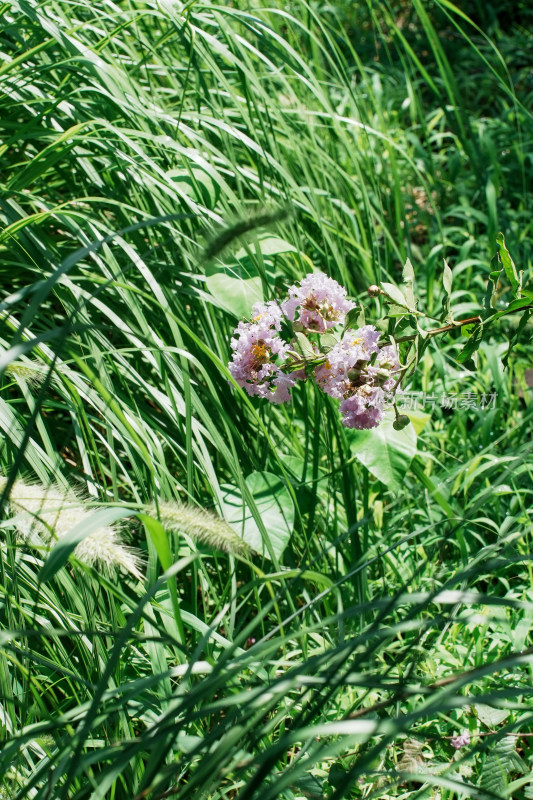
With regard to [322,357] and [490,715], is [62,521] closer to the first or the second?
[322,357]

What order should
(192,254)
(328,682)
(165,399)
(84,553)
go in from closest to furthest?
1. (328,682)
2. (84,553)
3. (165,399)
4. (192,254)

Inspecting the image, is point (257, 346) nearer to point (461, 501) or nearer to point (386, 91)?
point (461, 501)

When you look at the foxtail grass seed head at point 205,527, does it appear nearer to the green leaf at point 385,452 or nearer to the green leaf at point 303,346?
the green leaf at point 303,346

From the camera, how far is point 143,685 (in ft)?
2.43

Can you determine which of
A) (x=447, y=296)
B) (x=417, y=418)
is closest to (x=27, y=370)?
(x=447, y=296)

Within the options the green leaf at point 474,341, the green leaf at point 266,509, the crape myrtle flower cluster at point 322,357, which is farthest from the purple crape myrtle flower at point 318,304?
the green leaf at point 266,509

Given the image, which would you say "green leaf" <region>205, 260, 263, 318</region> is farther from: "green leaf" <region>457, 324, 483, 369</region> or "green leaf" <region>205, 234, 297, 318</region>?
"green leaf" <region>457, 324, 483, 369</region>

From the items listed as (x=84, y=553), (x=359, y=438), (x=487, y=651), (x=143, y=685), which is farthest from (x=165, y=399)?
(x=487, y=651)

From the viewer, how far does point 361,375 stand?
3.59 feet

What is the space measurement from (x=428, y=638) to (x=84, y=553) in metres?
0.77

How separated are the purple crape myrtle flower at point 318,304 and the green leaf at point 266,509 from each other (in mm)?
347

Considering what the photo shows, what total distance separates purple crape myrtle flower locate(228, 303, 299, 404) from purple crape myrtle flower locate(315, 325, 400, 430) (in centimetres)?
8

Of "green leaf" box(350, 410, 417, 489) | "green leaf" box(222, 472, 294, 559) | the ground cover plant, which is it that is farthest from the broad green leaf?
"green leaf" box(222, 472, 294, 559)

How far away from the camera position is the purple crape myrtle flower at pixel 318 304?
1.18 metres
